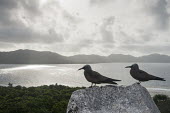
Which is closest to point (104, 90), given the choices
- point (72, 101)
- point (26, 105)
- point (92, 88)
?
point (92, 88)

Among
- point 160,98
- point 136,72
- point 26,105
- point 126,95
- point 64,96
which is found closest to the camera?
point 126,95

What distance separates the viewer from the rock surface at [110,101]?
902 centimetres

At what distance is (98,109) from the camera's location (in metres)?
9.04

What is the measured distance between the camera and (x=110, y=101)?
9344 mm

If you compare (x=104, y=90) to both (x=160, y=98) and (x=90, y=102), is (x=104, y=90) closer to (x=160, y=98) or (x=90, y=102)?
(x=90, y=102)

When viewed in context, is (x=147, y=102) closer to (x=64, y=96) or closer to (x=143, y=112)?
(x=143, y=112)

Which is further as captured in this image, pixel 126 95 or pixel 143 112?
pixel 126 95

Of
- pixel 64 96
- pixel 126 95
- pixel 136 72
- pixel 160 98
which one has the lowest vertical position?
pixel 160 98

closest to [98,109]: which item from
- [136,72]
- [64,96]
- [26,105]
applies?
[136,72]

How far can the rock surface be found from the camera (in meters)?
9.02

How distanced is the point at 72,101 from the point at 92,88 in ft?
3.81

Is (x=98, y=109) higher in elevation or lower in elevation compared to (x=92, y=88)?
lower

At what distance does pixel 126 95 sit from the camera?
9.59 meters

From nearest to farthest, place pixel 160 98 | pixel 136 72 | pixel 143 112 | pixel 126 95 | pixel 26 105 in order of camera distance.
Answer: pixel 143 112 < pixel 126 95 < pixel 136 72 < pixel 26 105 < pixel 160 98
